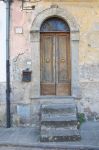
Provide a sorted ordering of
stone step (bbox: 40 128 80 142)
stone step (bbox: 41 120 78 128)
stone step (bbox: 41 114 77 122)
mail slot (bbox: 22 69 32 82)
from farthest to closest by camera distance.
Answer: mail slot (bbox: 22 69 32 82)
stone step (bbox: 41 114 77 122)
stone step (bbox: 41 120 78 128)
stone step (bbox: 40 128 80 142)

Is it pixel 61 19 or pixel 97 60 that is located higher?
pixel 61 19

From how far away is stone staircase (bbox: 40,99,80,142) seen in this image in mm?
9359

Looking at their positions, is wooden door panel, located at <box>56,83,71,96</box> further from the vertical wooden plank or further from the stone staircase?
the stone staircase

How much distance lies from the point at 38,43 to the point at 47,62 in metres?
0.71

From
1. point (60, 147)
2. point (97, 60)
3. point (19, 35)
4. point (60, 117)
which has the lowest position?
point (60, 147)

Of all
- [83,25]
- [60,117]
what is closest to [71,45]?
[83,25]

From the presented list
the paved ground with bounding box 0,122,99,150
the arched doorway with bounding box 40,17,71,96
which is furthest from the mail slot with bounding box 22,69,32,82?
the paved ground with bounding box 0,122,99,150

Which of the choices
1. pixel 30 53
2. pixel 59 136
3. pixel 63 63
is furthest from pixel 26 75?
pixel 59 136

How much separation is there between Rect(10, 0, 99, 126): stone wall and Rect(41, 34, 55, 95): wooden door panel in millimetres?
486

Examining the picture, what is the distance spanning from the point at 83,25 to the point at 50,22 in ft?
3.50

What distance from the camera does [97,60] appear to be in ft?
37.4

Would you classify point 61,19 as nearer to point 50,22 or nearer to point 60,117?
point 50,22

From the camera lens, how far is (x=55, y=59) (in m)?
11.6

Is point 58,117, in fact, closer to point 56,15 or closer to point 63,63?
point 63,63
